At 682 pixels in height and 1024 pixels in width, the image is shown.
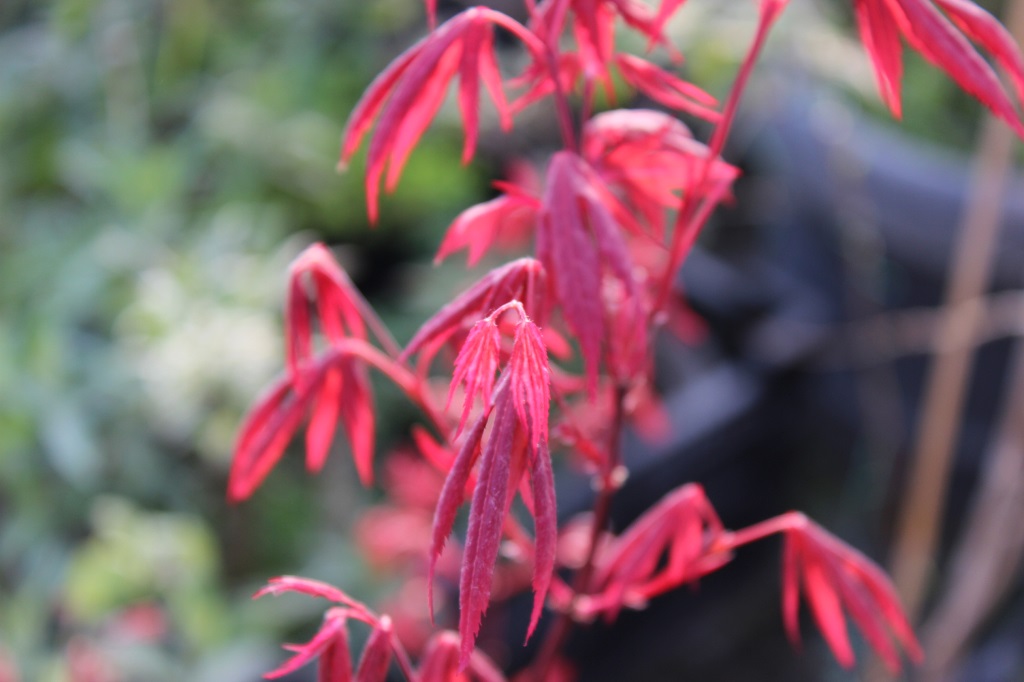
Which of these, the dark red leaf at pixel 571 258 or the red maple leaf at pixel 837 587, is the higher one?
the dark red leaf at pixel 571 258

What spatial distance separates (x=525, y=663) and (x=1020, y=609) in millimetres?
817

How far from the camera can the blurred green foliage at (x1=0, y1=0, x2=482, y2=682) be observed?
1111mm

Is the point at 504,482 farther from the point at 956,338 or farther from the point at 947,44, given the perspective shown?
the point at 956,338

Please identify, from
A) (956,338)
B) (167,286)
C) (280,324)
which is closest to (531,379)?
(956,338)

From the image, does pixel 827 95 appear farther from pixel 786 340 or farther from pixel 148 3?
pixel 148 3

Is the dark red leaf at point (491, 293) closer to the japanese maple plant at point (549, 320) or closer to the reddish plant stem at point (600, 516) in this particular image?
the japanese maple plant at point (549, 320)

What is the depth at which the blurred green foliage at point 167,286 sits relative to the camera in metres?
1.11

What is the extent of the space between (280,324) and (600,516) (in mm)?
1022

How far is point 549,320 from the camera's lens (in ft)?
1.65

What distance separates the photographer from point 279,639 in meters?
1.23

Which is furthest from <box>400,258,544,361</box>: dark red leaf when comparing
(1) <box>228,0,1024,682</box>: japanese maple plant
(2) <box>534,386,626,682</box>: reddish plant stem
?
(2) <box>534,386,626,682</box>: reddish plant stem

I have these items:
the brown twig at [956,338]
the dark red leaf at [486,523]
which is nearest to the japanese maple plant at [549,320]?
the dark red leaf at [486,523]

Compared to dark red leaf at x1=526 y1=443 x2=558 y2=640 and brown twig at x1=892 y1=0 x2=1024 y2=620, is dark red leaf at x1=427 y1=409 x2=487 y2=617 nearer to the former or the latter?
dark red leaf at x1=526 y1=443 x2=558 y2=640

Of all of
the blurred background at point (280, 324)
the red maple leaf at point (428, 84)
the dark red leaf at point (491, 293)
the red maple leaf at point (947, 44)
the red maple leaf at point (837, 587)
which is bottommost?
the blurred background at point (280, 324)
